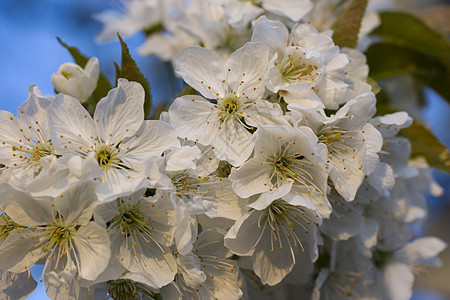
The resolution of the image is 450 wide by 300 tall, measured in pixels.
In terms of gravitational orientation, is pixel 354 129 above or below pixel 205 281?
above

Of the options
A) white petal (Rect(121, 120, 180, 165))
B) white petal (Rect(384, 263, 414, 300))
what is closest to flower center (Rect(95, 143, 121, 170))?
white petal (Rect(121, 120, 180, 165))

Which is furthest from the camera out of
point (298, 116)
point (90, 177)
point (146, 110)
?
point (146, 110)

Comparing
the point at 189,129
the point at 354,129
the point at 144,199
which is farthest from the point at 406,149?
the point at 144,199

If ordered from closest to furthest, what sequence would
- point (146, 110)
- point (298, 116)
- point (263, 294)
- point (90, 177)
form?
point (90, 177) → point (298, 116) → point (146, 110) → point (263, 294)

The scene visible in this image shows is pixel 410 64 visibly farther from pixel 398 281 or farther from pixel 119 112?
pixel 119 112

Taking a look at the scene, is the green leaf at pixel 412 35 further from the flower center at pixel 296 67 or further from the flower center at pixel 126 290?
the flower center at pixel 126 290

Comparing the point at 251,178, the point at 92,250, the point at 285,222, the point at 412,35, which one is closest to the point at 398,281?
the point at 285,222

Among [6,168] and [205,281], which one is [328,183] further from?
[6,168]
